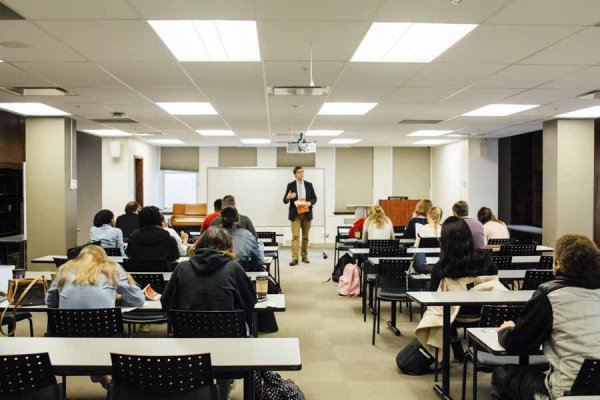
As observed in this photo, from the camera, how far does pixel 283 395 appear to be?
A: 11.1 feet

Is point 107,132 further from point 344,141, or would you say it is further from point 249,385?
point 249,385

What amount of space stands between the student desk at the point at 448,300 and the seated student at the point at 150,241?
8.79 ft

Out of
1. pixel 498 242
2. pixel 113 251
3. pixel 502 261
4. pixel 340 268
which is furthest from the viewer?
pixel 340 268

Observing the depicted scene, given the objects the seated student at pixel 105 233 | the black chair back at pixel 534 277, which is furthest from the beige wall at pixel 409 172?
the black chair back at pixel 534 277

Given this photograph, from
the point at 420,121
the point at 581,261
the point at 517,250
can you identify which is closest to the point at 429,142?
the point at 420,121

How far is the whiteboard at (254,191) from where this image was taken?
1351 centimetres

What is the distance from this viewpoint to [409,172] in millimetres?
14586

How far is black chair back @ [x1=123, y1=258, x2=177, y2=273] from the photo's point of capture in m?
5.04

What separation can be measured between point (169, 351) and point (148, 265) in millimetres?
2663

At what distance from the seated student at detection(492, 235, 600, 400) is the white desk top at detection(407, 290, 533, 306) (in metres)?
0.81

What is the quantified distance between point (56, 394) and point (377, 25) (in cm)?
308

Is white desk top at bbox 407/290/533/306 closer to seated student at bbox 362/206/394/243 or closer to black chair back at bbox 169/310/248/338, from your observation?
black chair back at bbox 169/310/248/338

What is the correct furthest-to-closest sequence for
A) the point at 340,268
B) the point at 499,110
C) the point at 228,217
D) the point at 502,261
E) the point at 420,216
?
the point at 340,268, the point at 499,110, the point at 420,216, the point at 502,261, the point at 228,217

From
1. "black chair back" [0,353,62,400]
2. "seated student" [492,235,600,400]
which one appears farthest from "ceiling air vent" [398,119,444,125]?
"black chair back" [0,353,62,400]
